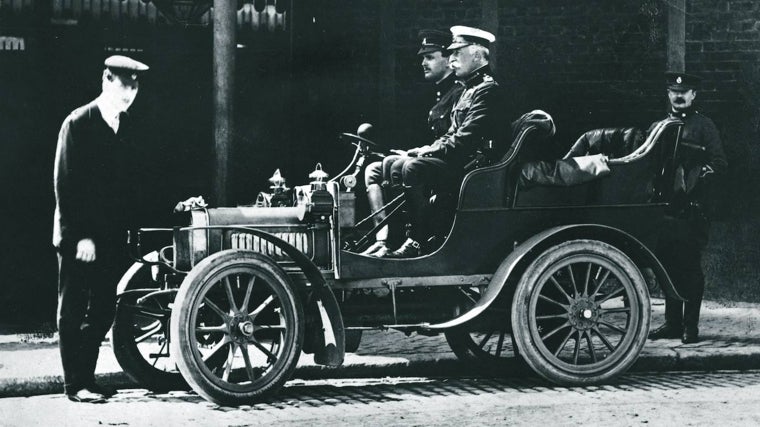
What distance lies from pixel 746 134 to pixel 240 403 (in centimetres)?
636

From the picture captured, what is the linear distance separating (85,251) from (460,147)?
7.26 feet

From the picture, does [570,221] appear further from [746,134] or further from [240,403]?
[746,134]

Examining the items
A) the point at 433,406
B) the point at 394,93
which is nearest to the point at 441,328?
the point at 433,406

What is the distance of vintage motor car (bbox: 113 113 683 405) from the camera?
23.0 feet

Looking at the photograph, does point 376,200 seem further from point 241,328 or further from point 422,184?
point 241,328

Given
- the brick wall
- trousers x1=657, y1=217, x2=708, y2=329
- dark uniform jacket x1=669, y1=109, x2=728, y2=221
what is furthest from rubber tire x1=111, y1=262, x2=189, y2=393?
the brick wall

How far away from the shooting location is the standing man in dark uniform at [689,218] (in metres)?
8.95

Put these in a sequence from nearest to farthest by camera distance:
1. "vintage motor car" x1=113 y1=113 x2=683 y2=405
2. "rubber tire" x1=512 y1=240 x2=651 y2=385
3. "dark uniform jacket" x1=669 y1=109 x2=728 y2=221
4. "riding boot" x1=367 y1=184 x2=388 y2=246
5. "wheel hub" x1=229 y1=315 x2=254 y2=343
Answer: "wheel hub" x1=229 y1=315 x2=254 y2=343
"vintage motor car" x1=113 y1=113 x2=683 y2=405
"rubber tire" x1=512 y1=240 x2=651 y2=385
"riding boot" x1=367 y1=184 x2=388 y2=246
"dark uniform jacket" x1=669 y1=109 x2=728 y2=221

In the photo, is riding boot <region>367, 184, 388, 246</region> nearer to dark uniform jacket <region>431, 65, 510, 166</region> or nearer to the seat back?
dark uniform jacket <region>431, 65, 510, 166</region>

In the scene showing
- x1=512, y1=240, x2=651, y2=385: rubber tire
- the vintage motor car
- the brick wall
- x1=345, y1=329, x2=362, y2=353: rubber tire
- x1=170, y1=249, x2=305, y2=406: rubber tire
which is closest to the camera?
x1=170, y1=249, x2=305, y2=406: rubber tire

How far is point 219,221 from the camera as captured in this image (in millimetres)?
7125

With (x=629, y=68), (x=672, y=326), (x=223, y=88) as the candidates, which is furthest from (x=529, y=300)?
(x=629, y=68)

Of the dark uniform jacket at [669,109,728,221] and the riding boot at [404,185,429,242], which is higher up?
the dark uniform jacket at [669,109,728,221]

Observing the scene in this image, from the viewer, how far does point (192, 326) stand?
6559mm
